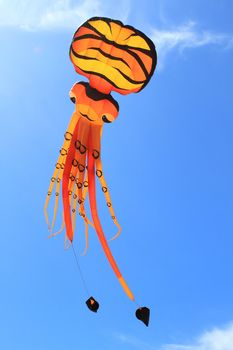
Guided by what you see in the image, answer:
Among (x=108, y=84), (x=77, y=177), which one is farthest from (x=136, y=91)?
(x=77, y=177)

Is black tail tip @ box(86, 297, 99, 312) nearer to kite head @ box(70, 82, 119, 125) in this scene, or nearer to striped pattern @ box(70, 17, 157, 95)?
kite head @ box(70, 82, 119, 125)

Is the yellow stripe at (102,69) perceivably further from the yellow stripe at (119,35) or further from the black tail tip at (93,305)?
the black tail tip at (93,305)

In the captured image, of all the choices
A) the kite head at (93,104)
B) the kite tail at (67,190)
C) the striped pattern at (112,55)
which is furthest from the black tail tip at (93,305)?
the striped pattern at (112,55)

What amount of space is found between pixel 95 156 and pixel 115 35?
232cm

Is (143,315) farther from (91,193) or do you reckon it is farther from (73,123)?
(73,123)

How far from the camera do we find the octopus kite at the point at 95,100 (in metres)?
9.51

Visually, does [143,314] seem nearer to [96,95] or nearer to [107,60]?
[96,95]

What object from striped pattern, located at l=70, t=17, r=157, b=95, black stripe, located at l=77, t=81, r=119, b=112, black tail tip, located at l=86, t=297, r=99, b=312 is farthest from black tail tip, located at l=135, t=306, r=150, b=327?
striped pattern, located at l=70, t=17, r=157, b=95

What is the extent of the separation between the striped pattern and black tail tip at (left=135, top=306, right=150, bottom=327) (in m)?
4.11

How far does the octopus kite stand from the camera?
9508mm

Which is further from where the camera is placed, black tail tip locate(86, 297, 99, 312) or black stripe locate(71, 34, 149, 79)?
black tail tip locate(86, 297, 99, 312)

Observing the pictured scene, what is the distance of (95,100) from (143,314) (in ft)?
13.5

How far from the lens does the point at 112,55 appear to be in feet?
31.6

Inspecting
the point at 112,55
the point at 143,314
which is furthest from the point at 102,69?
the point at 143,314
